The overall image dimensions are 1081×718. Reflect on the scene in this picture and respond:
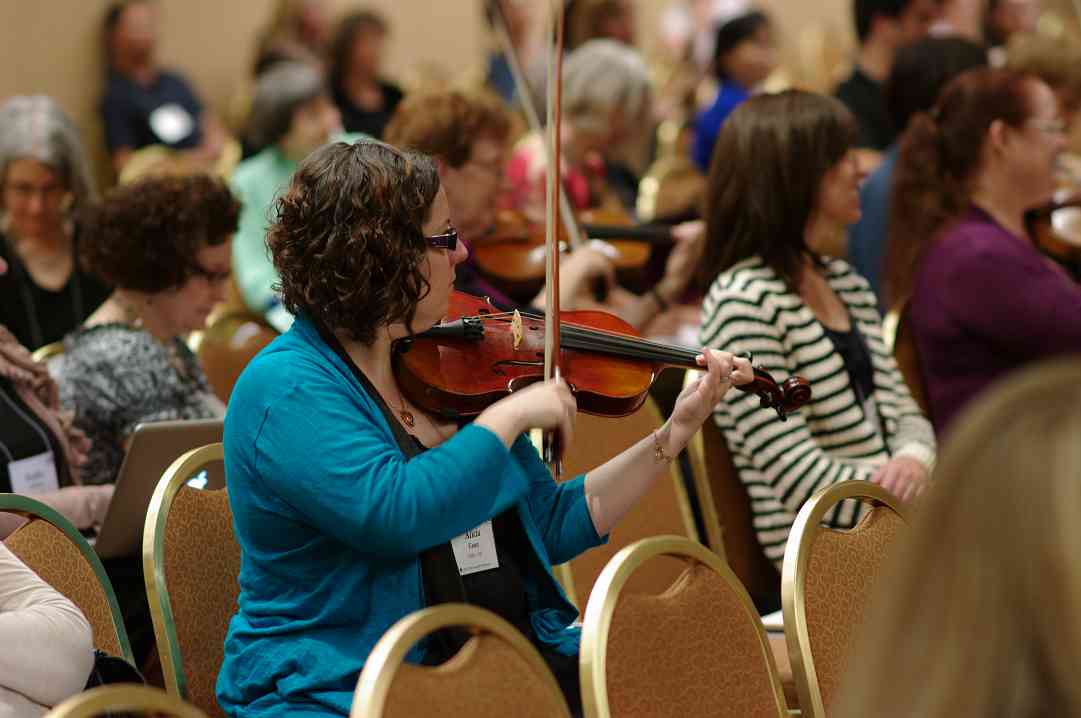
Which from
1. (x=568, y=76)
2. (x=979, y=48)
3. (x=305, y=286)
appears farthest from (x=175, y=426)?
(x=979, y=48)

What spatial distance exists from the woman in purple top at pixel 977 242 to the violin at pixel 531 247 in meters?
0.61

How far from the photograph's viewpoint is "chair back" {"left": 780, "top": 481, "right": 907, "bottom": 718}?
1.68 m

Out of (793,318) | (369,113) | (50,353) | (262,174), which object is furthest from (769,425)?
(369,113)

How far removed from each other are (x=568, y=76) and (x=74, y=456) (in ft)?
7.28

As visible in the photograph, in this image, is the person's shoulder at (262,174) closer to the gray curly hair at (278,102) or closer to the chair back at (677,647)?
the gray curly hair at (278,102)

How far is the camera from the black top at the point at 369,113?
5875mm

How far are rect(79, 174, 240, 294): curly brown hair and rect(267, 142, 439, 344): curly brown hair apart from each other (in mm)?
957

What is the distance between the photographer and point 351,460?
62.9 inches

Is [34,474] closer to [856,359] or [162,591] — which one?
[162,591]

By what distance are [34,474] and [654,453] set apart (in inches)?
38.6

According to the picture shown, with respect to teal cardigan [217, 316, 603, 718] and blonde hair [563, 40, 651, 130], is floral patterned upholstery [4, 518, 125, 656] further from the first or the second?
blonde hair [563, 40, 651, 130]

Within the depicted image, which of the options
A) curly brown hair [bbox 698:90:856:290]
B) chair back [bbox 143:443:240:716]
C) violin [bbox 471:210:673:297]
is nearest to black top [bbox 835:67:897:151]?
violin [bbox 471:210:673:297]

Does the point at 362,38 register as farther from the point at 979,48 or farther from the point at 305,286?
the point at 305,286

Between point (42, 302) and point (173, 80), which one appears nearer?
point (42, 302)
